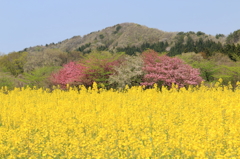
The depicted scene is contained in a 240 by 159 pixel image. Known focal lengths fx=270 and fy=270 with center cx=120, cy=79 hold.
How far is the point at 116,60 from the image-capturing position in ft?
73.0

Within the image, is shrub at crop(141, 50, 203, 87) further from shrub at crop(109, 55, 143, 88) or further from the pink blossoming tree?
the pink blossoming tree

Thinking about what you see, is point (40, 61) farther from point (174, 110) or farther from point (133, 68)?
point (174, 110)

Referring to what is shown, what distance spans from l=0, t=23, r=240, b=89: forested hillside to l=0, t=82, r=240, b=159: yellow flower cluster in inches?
325

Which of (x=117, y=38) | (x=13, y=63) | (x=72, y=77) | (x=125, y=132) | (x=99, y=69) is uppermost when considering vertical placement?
(x=117, y=38)

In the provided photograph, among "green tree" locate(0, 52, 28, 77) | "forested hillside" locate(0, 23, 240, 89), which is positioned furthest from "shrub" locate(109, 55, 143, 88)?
"green tree" locate(0, 52, 28, 77)

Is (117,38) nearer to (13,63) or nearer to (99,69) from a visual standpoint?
(13,63)

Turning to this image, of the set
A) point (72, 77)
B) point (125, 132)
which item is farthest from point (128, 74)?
point (125, 132)

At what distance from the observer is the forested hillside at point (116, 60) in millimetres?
19844

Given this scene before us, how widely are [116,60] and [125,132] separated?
54.4ft

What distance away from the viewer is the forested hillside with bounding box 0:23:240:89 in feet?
65.1

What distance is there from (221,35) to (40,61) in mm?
72430

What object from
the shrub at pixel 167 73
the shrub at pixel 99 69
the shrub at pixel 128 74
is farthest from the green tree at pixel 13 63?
the shrub at pixel 167 73

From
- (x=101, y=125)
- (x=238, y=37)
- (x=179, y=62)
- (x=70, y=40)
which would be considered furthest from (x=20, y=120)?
(x=70, y=40)

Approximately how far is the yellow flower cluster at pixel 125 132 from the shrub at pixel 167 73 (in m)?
7.69
